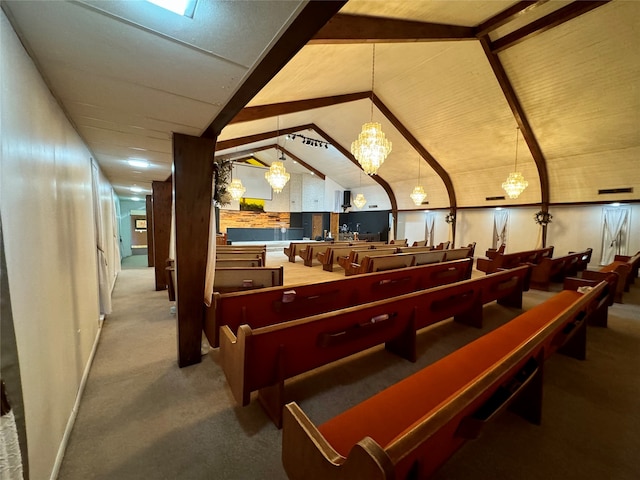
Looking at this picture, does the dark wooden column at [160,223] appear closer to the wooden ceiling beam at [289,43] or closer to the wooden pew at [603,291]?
the wooden ceiling beam at [289,43]

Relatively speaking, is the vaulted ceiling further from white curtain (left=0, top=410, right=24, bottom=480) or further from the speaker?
the speaker

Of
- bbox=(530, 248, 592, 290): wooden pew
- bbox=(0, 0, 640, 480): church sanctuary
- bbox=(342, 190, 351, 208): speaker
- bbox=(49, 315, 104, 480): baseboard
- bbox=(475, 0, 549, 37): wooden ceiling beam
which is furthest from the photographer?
bbox=(342, 190, 351, 208): speaker

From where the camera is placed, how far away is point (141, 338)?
2.66 m

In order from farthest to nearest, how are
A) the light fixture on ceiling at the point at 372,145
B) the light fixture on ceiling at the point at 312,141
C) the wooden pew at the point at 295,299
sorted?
the light fixture on ceiling at the point at 312,141 → the light fixture on ceiling at the point at 372,145 → the wooden pew at the point at 295,299

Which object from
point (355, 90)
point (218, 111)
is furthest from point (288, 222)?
point (218, 111)

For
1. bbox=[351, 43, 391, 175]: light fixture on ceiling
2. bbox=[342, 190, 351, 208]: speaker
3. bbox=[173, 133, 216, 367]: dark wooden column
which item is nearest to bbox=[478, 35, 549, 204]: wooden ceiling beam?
bbox=[351, 43, 391, 175]: light fixture on ceiling

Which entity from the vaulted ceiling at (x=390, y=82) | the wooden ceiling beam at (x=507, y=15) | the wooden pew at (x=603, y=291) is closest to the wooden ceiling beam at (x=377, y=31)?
the vaulted ceiling at (x=390, y=82)

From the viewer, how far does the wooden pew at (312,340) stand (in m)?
1.40

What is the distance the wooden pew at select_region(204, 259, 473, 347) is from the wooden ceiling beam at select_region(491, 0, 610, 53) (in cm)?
455

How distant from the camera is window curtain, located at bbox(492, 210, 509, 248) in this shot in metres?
A: 8.72

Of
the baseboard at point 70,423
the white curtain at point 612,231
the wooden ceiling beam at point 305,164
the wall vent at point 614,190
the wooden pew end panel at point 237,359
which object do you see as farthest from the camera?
the wooden ceiling beam at point 305,164

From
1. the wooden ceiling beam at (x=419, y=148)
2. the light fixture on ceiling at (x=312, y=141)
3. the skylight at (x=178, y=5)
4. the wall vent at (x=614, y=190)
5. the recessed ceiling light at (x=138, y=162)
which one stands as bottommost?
→ the skylight at (x=178, y=5)

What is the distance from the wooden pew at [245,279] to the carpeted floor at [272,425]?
76 centimetres

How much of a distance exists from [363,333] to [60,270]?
6.60 ft
